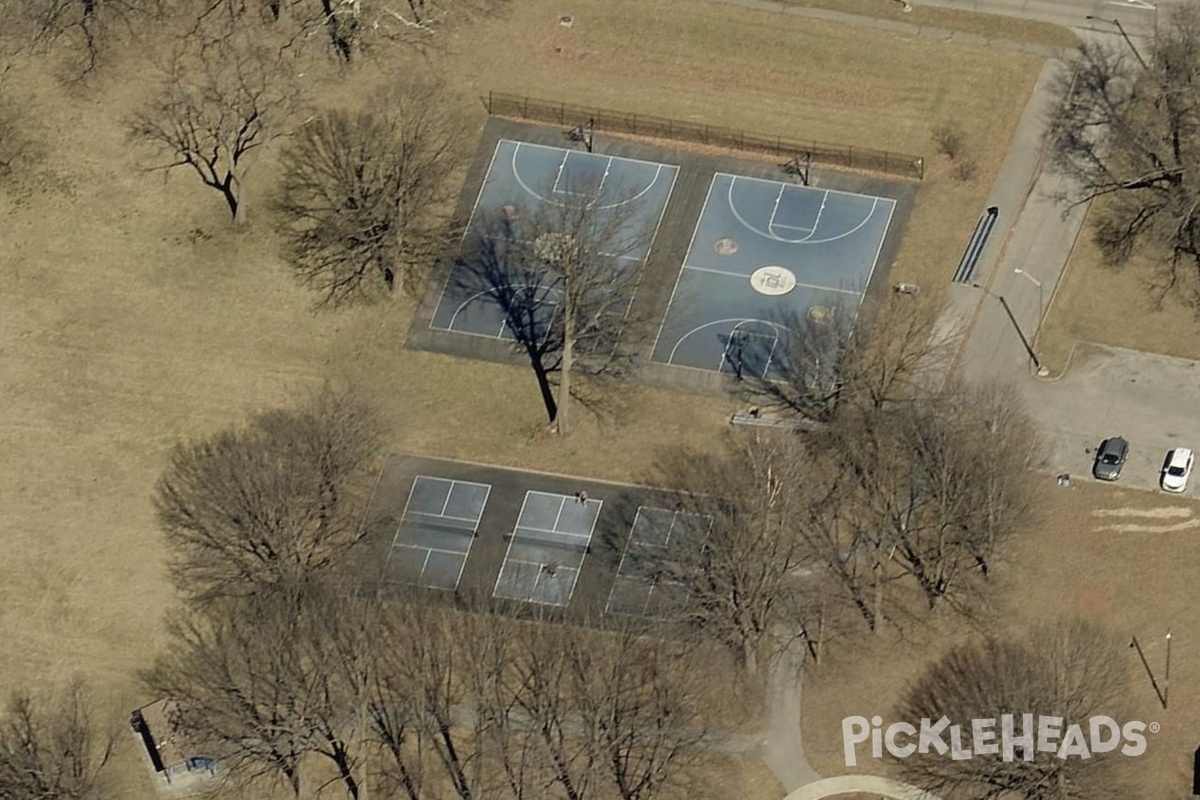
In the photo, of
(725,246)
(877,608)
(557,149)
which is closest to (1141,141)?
(725,246)

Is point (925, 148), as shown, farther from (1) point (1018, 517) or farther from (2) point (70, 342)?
(2) point (70, 342)

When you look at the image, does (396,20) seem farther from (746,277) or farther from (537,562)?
(537,562)

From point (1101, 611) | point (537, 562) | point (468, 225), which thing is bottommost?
point (537, 562)

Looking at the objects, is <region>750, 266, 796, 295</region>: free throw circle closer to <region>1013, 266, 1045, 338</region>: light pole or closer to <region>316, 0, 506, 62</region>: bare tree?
<region>1013, 266, 1045, 338</region>: light pole

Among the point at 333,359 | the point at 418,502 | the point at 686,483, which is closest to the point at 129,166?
the point at 333,359

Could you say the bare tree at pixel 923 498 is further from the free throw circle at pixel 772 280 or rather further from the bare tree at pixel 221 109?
the bare tree at pixel 221 109

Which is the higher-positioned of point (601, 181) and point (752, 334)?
point (601, 181)
